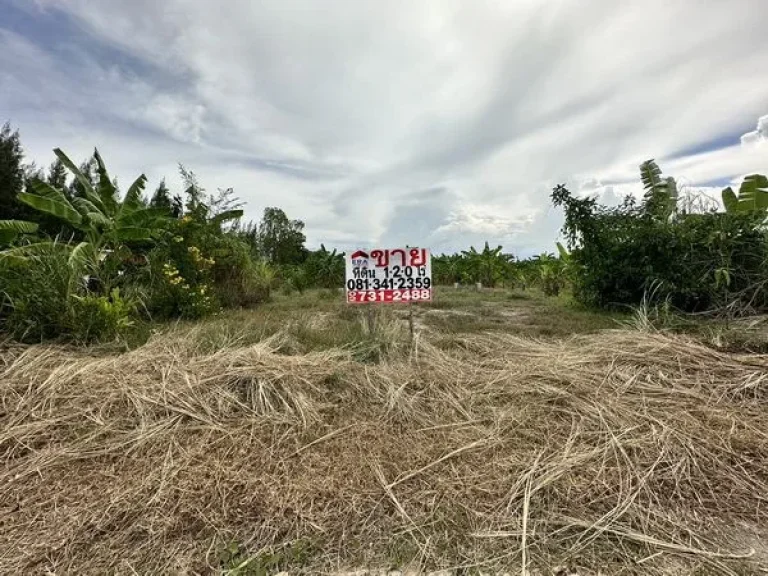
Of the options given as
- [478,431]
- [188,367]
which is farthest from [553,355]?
[188,367]

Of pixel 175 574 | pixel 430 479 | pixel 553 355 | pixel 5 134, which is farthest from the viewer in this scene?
pixel 5 134

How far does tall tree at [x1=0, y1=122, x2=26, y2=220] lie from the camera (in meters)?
16.9

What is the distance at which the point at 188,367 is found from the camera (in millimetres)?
3395

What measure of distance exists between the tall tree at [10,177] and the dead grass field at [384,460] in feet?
60.5

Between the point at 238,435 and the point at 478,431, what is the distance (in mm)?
1518

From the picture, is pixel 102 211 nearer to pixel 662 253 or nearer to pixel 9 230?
pixel 9 230

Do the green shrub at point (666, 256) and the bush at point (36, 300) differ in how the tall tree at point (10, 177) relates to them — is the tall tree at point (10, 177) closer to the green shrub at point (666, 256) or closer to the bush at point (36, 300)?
the bush at point (36, 300)

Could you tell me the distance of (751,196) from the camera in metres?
6.89

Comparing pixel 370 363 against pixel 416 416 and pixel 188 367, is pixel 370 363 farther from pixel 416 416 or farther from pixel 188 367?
pixel 188 367

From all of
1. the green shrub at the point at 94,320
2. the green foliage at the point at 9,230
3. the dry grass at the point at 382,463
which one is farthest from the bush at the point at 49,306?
the green foliage at the point at 9,230

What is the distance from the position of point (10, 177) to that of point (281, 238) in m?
11.6

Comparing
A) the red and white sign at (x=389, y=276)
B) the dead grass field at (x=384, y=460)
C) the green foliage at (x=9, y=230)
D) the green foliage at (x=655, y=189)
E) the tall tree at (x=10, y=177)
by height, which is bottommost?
the dead grass field at (x=384, y=460)

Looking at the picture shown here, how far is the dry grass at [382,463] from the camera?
1.69 meters

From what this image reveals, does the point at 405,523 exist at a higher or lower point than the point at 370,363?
lower
